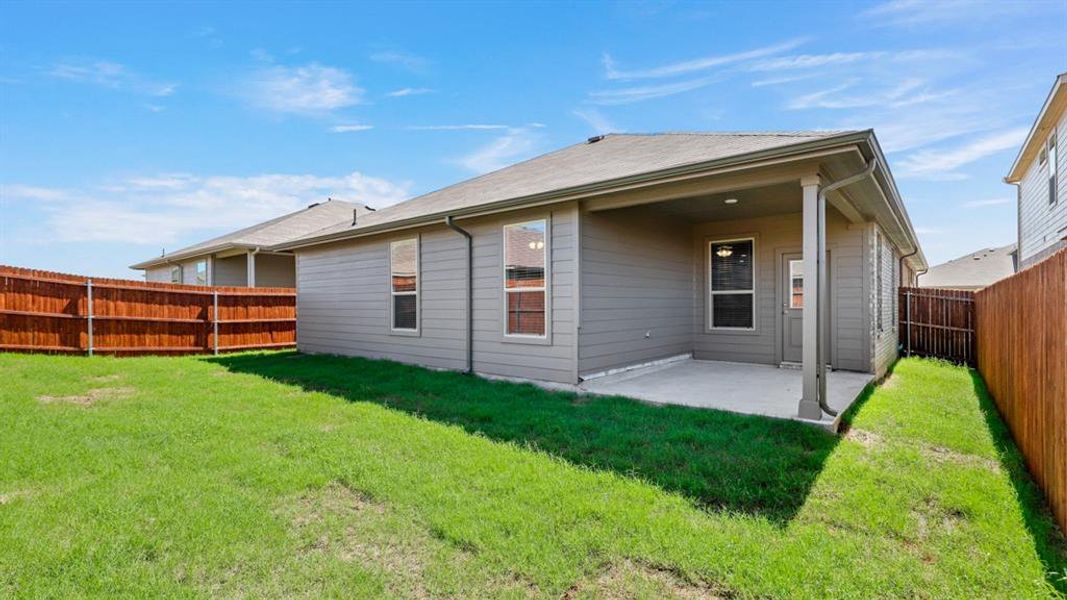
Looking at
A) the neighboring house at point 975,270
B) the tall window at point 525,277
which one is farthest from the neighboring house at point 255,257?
the neighboring house at point 975,270

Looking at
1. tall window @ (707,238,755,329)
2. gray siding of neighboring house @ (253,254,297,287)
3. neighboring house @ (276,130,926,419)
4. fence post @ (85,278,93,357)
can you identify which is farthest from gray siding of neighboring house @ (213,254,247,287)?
tall window @ (707,238,755,329)

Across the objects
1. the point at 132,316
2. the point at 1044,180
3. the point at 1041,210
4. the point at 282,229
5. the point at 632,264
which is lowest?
the point at 132,316

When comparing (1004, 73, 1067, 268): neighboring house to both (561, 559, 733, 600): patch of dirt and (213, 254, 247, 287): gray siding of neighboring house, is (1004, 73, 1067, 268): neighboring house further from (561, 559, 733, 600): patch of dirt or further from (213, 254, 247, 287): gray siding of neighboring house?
(213, 254, 247, 287): gray siding of neighboring house

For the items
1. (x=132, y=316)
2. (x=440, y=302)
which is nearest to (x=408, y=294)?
(x=440, y=302)

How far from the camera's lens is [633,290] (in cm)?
728

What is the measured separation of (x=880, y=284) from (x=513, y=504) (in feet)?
27.0

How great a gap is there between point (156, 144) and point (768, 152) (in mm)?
12956

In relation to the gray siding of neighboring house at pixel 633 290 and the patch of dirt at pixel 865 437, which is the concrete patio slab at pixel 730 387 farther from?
the gray siding of neighboring house at pixel 633 290

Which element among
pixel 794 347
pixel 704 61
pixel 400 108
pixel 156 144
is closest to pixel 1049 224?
pixel 794 347

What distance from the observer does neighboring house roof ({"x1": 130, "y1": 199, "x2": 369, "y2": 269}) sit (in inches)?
552

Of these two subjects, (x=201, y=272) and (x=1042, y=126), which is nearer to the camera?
(x=1042, y=126)

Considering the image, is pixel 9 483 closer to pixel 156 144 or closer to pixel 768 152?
pixel 768 152

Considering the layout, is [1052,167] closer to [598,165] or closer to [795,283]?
[795,283]

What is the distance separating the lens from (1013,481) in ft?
10.6
